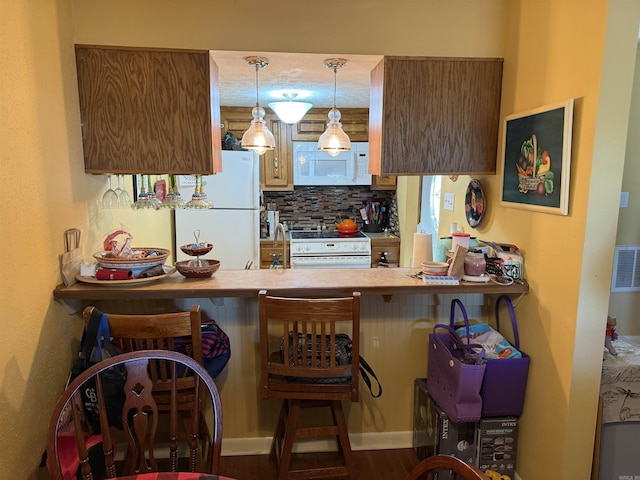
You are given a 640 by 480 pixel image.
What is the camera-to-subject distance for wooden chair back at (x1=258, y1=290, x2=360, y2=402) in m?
1.60

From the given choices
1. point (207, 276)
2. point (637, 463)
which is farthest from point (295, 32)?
point (637, 463)

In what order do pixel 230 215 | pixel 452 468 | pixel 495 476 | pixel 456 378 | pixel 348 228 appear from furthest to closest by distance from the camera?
1. pixel 348 228
2. pixel 230 215
3. pixel 495 476
4. pixel 456 378
5. pixel 452 468

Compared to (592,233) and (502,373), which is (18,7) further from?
(502,373)

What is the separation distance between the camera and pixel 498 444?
1.94 metres

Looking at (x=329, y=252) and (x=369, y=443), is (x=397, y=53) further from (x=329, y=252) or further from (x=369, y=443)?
(x=329, y=252)

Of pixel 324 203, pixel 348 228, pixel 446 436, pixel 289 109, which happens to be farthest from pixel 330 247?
pixel 446 436

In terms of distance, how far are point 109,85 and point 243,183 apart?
1.83 meters

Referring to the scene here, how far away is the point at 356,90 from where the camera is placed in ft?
11.0

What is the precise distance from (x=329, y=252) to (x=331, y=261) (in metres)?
0.09

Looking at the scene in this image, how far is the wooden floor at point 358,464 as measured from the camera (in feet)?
6.87

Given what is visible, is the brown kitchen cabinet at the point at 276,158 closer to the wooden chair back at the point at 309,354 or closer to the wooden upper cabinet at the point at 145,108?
the wooden upper cabinet at the point at 145,108

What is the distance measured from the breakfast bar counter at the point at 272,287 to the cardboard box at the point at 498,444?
0.57m

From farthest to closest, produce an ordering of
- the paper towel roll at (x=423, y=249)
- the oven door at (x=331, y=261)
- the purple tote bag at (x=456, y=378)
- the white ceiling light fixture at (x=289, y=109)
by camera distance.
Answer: the oven door at (x=331, y=261)
the white ceiling light fixture at (x=289, y=109)
the paper towel roll at (x=423, y=249)
the purple tote bag at (x=456, y=378)

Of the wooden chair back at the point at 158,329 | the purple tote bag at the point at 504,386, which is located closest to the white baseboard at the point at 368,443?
the purple tote bag at the point at 504,386
